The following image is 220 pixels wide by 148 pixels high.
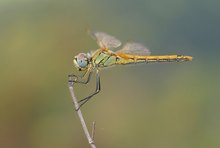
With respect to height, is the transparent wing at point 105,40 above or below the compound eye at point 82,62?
above

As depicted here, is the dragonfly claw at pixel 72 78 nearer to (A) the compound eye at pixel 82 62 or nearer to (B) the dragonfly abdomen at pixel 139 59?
(A) the compound eye at pixel 82 62

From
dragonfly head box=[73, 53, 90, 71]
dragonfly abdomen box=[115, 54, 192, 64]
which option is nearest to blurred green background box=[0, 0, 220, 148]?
dragonfly abdomen box=[115, 54, 192, 64]

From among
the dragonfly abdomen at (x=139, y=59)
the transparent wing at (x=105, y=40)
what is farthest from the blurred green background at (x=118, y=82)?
the transparent wing at (x=105, y=40)

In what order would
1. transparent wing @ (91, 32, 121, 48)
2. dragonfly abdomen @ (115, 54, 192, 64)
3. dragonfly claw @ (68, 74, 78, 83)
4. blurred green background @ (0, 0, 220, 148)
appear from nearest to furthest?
dragonfly claw @ (68, 74, 78, 83)
transparent wing @ (91, 32, 121, 48)
dragonfly abdomen @ (115, 54, 192, 64)
blurred green background @ (0, 0, 220, 148)

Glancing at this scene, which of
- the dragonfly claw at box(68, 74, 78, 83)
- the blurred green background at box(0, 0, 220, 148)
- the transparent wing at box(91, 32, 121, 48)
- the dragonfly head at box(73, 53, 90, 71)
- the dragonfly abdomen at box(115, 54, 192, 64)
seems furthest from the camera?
the blurred green background at box(0, 0, 220, 148)

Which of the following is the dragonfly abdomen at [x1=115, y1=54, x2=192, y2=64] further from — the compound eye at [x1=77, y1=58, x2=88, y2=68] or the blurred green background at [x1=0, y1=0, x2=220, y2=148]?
the blurred green background at [x1=0, y1=0, x2=220, y2=148]
